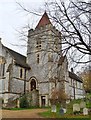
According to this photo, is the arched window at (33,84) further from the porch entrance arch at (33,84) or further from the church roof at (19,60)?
the church roof at (19,60)

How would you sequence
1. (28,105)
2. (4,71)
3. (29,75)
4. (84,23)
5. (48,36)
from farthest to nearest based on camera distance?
(29,75) < (4,71) < (28,105) < (48,36) < (84,23)

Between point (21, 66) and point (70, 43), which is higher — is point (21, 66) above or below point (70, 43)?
above

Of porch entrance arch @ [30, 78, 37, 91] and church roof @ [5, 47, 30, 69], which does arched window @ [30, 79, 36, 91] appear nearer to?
porch entrance arch @ [30, 78, 37, 91]

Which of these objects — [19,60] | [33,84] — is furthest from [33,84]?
[19,60]

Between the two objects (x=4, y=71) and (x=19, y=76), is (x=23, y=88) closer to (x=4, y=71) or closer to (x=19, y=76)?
(x=19, y=76)

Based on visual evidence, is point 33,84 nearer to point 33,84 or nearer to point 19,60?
point 33,84

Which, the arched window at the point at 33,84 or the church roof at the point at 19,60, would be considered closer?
the church roof at the point at 19,60

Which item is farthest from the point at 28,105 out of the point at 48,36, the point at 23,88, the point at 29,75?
the point at 48,36

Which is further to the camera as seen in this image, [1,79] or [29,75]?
[29,75]

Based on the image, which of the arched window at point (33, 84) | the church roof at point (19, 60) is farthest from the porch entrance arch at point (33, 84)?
the church roof at point (19, 60)

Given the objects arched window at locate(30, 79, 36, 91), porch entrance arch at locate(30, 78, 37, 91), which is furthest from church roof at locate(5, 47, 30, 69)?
arched window at locate(30, 79, 36, 91)

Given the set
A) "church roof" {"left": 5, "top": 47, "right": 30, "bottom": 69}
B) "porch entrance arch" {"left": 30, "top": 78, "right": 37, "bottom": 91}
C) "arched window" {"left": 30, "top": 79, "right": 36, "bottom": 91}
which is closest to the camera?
"church roof" {"left": 5, "top": 47, "right": 30, "bottom": 69}

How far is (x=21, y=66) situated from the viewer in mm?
39688

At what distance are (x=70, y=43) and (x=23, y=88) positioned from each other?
30.4 metres
